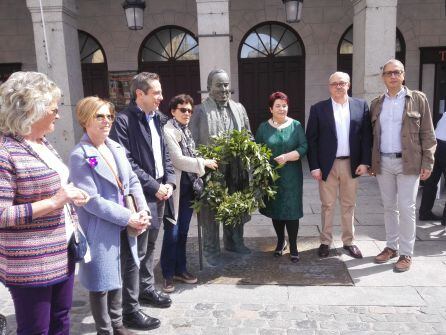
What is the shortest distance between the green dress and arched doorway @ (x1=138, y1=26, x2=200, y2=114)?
23.9 ft

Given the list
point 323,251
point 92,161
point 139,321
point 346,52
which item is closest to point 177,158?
point 92,161

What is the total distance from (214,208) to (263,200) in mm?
667

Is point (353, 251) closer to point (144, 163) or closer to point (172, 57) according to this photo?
point (144, 163)

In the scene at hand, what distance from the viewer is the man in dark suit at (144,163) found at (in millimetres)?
3092

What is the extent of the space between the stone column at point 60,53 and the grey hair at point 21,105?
640 centimetres

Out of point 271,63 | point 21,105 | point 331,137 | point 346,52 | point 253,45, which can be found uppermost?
point 253,45

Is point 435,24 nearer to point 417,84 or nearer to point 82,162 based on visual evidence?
point 417,84

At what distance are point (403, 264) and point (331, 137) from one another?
148cm

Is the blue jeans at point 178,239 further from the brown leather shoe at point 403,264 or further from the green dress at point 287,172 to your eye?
the brown leather shoe at point 403,264

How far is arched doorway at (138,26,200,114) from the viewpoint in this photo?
36.7 ft

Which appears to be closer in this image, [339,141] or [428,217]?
[339,141]

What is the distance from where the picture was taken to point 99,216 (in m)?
2.56

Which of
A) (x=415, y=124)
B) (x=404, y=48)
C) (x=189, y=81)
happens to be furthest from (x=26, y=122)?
(x=404, y=48)

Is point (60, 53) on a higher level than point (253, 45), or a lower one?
lower
